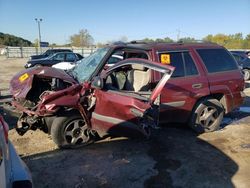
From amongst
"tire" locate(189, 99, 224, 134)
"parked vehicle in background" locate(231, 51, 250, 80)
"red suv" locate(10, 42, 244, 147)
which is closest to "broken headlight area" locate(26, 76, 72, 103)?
"red suv" locate(10, 42, 244, 147)

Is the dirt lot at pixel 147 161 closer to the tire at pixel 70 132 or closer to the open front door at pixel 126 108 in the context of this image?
the tire at pixel 70 132

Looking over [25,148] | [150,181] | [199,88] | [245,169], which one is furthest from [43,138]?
[245,169]

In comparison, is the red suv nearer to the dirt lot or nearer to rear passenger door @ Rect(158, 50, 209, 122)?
rear passenger door @ Rect(158, 50, 209, 122)

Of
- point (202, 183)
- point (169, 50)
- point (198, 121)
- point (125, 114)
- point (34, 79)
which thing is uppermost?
point (169, 50)

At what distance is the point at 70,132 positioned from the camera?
4805 mm

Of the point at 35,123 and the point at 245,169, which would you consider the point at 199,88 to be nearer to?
the point at 245,169

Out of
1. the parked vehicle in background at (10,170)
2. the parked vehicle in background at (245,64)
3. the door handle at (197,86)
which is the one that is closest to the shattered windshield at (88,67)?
the door handle at (197,86)

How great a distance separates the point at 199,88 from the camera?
5500 mm

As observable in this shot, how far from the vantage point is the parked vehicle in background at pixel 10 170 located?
194 cm

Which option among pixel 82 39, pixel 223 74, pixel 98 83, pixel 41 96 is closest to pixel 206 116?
pixel 223 74

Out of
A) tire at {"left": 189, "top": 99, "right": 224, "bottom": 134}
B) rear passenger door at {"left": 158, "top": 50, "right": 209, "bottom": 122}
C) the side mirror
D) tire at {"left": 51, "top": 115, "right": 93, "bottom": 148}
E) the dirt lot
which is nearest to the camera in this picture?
the dirt lot

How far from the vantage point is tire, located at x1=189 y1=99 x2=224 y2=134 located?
571 centimetres

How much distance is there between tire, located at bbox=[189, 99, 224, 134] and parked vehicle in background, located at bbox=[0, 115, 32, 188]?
13.3 feet

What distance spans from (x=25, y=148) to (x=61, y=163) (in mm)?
976
